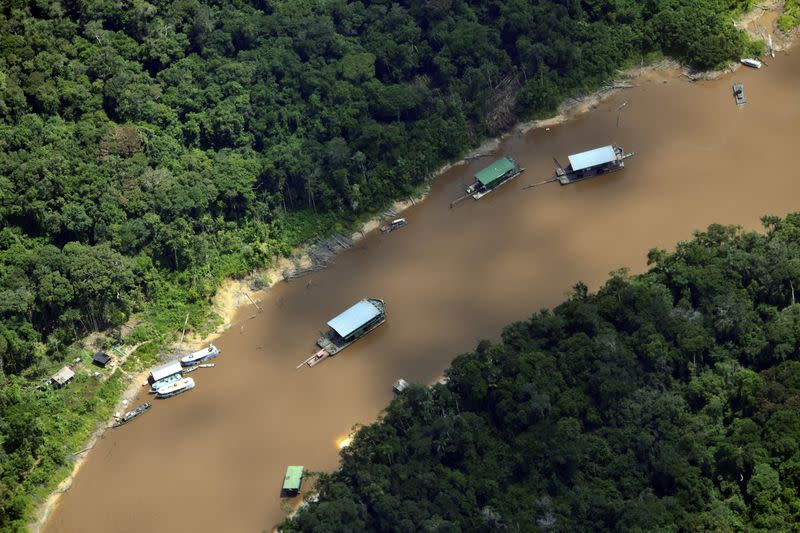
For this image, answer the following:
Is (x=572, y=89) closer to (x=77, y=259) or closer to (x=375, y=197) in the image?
(x=375, y=197)

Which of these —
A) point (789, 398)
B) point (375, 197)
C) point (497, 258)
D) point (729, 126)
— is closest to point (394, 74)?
point (375, 197)

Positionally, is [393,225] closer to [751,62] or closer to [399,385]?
[399,385]

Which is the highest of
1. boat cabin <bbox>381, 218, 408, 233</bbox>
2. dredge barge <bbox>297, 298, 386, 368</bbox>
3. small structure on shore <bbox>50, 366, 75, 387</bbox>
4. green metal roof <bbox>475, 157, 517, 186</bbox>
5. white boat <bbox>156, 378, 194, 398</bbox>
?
small structure on shore <bbox>50, 366, 75, 387</bbox>

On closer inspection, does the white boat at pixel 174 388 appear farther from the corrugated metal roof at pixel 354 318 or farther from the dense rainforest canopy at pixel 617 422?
the dense rainforest canopy at pixel 617 422

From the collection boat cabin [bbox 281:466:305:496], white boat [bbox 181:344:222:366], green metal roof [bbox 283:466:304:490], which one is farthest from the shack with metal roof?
boat cabin [bbox 281:466:305:496]

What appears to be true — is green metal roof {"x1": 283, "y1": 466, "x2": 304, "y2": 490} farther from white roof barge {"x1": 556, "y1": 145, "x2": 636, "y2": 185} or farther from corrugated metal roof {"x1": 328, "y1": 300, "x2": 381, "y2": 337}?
white roof barge {"x1": 556, "y1": 145, "x2": 636, "y2": 185}

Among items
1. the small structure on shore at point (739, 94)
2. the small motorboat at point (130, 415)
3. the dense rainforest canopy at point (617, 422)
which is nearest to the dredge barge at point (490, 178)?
the dense rainforest canopy at point (617, 422)
